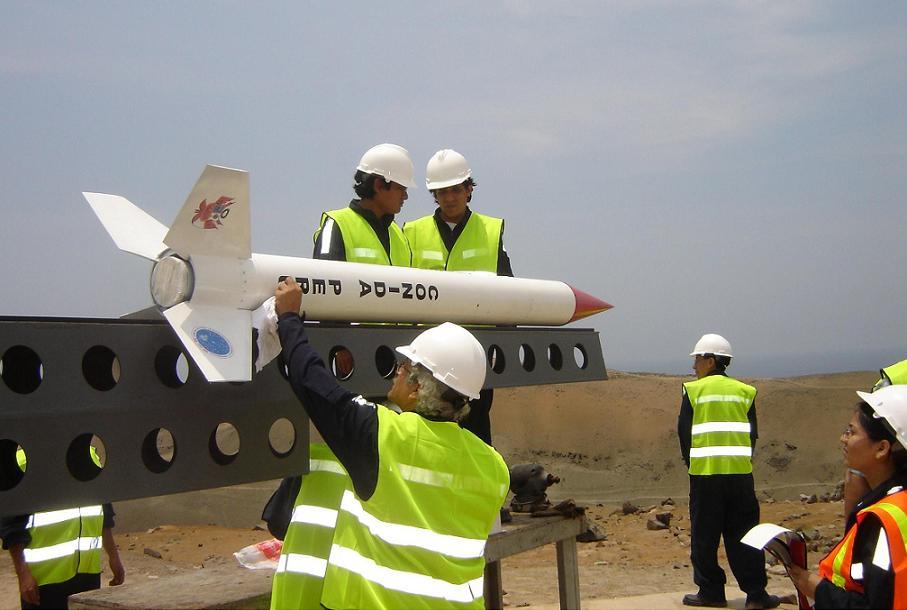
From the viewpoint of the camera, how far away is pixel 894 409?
10.5 feet

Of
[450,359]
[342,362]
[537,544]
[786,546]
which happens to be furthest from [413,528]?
[537,544]

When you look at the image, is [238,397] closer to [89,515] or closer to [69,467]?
[69,467]

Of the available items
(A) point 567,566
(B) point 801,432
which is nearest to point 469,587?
(A) point 567,566

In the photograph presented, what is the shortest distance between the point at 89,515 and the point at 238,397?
2495 mm

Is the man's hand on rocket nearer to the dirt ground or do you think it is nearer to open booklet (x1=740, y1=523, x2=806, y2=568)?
open booklet (x1=740, y1=523, x2=806, y2=568)

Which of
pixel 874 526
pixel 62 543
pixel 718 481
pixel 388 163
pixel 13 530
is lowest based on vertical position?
pixel 718 481

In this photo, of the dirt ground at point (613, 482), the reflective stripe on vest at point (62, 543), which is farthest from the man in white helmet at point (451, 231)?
the dirt ground at point (613, 482)

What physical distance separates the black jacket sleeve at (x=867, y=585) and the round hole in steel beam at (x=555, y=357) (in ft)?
11.9

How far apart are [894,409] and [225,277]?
296cm

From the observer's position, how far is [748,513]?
8.35 meters

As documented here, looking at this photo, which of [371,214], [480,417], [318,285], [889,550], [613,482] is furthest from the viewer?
[613,482]

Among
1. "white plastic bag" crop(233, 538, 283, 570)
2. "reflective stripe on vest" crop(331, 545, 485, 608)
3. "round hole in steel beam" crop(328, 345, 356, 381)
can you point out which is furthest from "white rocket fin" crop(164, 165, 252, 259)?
"white plastic bag" crop(233, 538, 283, 570)

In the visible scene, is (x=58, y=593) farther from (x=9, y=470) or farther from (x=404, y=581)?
(x=404, y=581)

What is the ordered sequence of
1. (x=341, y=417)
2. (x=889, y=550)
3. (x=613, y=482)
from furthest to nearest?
1. (x=613, y=482)
2. (x=341, y=417)
3. (x=889, y=550)
